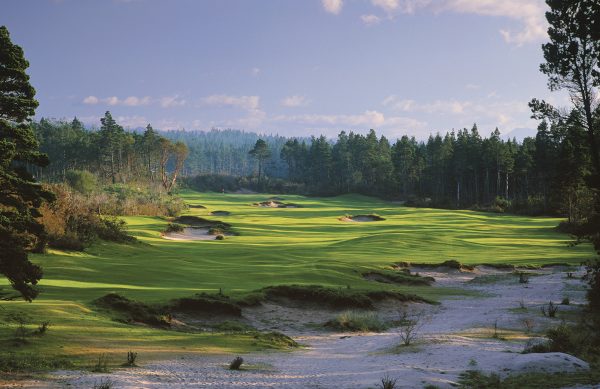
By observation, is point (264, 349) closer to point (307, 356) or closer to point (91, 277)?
point (307, 356)

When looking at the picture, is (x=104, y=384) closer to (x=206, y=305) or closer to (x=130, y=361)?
(x=130, y=361)

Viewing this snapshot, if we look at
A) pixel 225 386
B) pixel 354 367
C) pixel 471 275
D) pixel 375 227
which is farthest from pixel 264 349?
pixel 375 227

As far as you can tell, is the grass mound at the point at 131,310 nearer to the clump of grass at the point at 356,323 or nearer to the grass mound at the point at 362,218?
the clump of grass at the point at 356,323

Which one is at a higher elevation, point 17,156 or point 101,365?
point 17,156

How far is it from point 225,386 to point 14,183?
237 inches

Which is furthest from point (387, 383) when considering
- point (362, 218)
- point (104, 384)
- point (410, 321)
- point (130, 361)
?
point (362, 218)

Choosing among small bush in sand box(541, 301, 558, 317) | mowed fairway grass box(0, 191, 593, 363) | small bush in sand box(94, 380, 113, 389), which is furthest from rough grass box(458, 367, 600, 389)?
small bush in sand box(541, 301, 558, 317)

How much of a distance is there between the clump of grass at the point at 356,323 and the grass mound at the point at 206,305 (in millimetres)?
3635

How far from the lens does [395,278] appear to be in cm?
2991

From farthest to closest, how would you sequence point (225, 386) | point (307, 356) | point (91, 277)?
point (91, 277), point (307, 356), point (225, 386)

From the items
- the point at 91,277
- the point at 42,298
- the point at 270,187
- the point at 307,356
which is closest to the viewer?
the point at 307,356

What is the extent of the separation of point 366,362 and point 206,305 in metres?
8.30

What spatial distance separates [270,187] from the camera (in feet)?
535

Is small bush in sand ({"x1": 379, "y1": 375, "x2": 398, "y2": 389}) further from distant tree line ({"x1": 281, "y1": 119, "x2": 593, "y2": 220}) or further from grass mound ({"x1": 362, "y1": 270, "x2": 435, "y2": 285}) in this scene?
distant tree line ({"x1": 281, "y1": 119, "x2": 593, "y2": 220})
